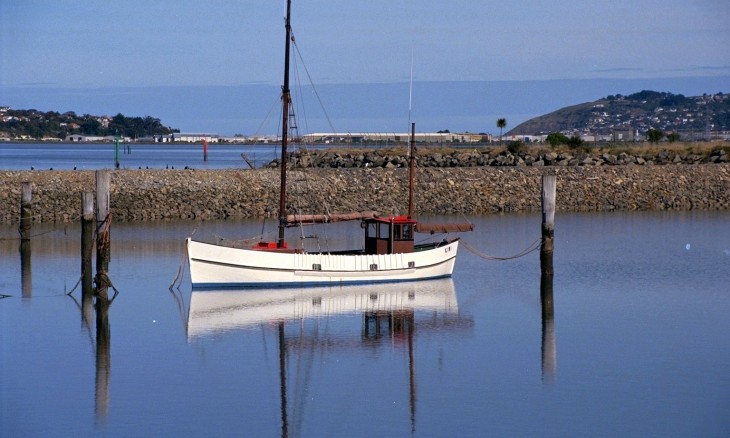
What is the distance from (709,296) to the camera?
28.3 m

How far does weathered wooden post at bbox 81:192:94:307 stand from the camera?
27.3m

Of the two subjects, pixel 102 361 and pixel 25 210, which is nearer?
pixel 102 361

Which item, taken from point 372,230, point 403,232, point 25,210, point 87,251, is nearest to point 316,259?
point 372,230

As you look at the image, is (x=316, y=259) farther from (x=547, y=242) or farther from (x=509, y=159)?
(x=509, y=159)

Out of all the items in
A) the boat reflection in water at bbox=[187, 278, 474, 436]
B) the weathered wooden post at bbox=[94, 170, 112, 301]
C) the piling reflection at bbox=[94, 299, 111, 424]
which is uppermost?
the weathered wooden post at bbox=[94, 170, 112, 301]

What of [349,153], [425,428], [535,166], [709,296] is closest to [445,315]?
[709,296]

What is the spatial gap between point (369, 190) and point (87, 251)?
23700mm

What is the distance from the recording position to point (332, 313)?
84.7 feet

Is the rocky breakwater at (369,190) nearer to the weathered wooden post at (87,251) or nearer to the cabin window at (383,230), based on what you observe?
the cabin window at (383,230)

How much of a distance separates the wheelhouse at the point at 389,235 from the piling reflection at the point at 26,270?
8.49m

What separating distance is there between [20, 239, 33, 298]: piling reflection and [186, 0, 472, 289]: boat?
4125mm

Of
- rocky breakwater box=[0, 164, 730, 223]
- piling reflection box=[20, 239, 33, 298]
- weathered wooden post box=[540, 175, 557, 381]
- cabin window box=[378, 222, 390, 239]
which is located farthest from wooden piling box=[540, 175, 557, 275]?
rocky breakwater box=[0, 164, 730, 223]

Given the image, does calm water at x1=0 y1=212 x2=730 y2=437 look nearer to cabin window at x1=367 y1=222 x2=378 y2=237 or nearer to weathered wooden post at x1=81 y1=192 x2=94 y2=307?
weathered wooden post at x1=81 y1=192 x2=94 y2=307

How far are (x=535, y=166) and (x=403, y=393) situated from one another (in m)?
40.1
